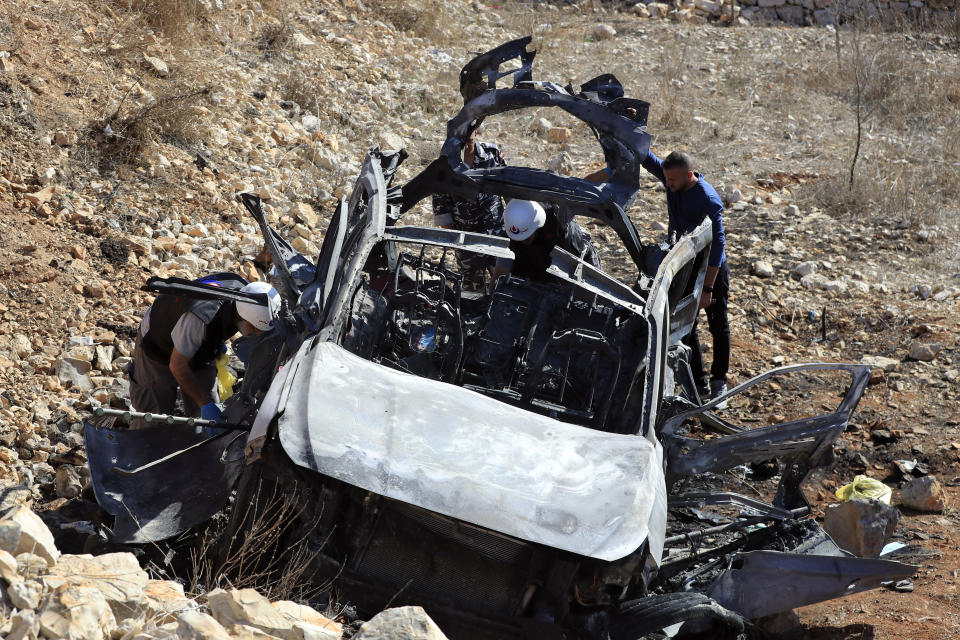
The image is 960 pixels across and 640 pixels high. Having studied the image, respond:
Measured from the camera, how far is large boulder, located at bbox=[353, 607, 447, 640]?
3480 mm

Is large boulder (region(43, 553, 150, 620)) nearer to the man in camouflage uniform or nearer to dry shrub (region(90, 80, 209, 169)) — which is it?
the man in camouflage uniform

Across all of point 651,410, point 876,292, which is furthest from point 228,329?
point 876,292

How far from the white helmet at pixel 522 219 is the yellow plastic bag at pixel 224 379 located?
2052mm

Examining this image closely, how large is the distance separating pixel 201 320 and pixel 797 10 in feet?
55.7

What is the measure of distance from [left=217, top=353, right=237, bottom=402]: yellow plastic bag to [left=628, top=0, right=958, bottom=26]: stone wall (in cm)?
1408

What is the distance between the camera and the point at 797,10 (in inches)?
752

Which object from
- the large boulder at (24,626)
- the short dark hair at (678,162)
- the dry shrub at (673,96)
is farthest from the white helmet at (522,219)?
the dry shrub at (673,96)

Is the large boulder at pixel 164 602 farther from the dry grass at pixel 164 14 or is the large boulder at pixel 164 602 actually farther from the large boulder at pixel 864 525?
the dry grass at pixel 164 14

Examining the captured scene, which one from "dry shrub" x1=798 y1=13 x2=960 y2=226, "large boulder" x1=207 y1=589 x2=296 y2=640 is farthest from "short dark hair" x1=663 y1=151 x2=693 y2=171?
"dry shrub" x1=798 y1=13 x2=960 y2=226

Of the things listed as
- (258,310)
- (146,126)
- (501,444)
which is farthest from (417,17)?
(501,444)

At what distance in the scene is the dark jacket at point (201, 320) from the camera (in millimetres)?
5250

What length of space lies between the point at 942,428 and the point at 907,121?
7.95 meters

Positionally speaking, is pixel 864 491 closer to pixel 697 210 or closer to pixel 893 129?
pixel 697 210

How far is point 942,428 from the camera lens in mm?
7516
